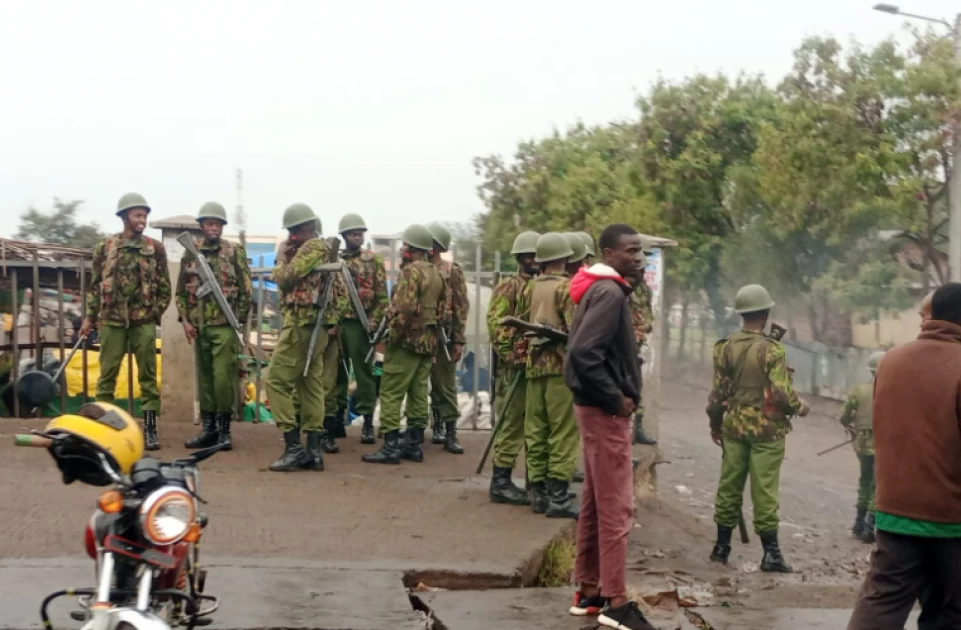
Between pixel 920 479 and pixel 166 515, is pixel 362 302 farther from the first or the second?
pixel 920 479

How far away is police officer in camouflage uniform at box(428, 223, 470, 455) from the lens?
9.53 m

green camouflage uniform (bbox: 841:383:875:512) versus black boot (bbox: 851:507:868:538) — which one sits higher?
green camouflage uniform (bbox: 841:383:875:512)

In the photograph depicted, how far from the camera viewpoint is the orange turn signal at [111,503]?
4.09 m

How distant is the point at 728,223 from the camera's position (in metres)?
27.2

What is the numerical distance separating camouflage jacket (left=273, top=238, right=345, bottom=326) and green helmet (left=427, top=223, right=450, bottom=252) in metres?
1.30

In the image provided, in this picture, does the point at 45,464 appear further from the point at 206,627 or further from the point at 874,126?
the point at 874,126

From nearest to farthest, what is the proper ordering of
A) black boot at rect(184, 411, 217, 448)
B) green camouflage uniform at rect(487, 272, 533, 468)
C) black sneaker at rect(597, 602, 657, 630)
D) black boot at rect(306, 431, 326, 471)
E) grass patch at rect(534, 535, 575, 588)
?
1. black sneaker at rect(597, 602, 657, 630)
2. grass patch at rect(534, 535, 575, 588)
3. green camouflage uniform at rect(487, 272, 533, 468)
4. black boot at rect(306, 431, 326, 471)
5. black boot at rect(184, 411, 217, 448)

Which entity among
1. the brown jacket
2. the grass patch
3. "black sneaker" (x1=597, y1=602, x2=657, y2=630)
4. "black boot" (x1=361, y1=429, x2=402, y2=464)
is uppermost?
the brown jacket

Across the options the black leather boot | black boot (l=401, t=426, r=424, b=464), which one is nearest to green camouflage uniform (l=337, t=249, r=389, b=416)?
the black leather boot

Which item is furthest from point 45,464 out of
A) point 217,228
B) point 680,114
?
point 680,114

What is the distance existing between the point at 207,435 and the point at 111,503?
17.1ft

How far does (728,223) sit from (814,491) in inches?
536

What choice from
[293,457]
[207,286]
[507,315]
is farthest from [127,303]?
[507,315]

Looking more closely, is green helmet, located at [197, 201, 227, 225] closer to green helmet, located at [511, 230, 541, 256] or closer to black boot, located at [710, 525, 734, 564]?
green helmet, located at [511, 230, 541, 256]
